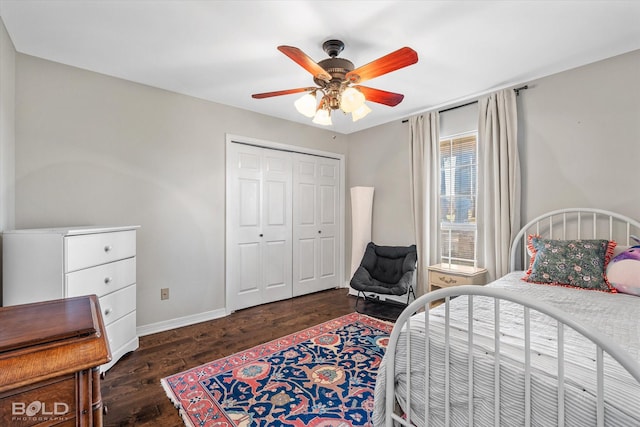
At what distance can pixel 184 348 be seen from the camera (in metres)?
2.63

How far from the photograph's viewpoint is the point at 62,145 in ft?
8.23

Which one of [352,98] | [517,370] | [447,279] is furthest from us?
[447,279]

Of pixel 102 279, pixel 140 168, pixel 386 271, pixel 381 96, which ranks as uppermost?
pixel 381 96

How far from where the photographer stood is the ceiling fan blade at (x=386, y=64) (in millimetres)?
1684

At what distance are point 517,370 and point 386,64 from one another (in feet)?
5.51

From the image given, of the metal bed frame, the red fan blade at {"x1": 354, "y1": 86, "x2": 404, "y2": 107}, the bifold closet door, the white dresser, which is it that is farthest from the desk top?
the bifold closet door

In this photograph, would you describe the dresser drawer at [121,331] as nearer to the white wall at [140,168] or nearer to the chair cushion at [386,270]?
the white wall at [140,168]

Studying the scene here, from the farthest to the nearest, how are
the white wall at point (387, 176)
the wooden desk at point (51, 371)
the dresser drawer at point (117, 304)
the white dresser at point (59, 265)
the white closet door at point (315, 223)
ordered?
the white closet door at point (315, 223) < the white wall at point (387, 176) < the dresser drawer at point (117, 304) < the white dresser at point (59, 265) < the wooden desk at point (51, 371)

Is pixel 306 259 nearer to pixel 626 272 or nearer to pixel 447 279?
pixel 447 279

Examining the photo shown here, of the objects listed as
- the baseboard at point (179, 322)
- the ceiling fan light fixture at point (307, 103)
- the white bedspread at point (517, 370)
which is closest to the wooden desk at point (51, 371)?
→ the white bedspread at point (517, 370)

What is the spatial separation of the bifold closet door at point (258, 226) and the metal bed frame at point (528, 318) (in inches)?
95.5

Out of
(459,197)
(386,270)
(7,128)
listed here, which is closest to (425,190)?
(459,197)

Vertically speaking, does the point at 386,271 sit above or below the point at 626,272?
below

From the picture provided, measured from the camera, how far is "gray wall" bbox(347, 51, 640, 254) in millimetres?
2348
